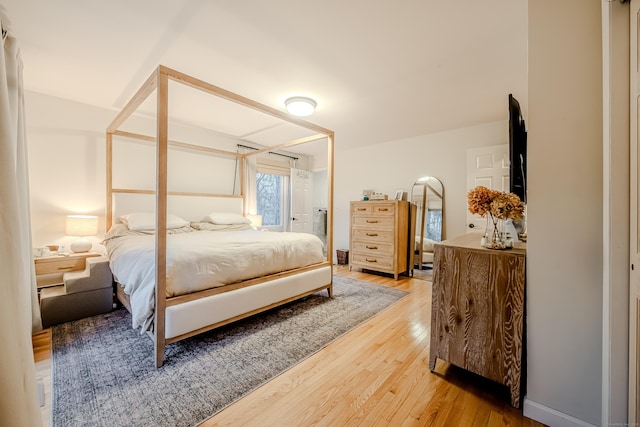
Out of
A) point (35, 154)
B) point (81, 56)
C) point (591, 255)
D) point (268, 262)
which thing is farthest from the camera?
point (35, 154)

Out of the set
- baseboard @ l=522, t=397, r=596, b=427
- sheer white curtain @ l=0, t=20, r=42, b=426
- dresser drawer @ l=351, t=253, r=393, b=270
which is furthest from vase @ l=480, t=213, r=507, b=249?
dresser drawer @ l=351, t=253, r=393, b=270

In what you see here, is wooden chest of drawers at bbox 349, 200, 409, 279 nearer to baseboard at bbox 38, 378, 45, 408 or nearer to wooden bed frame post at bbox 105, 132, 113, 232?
wooden bed frame post at bbox 105, 132, 113, 232

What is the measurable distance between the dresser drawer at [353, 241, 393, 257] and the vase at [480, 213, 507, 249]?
7.71 feet

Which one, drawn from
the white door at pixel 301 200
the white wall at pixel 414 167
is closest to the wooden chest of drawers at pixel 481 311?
the white wall at pixel 414 167

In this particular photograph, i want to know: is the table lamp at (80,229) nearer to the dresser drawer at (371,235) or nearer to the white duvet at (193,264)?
the white duvet at (193,264)

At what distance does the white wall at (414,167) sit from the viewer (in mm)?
3912

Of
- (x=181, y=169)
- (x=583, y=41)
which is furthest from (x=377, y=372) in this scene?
(x=181, y=169)

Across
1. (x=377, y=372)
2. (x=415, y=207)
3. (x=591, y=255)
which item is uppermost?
(x=415, y=207)

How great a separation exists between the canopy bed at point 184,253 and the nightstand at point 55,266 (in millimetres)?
295

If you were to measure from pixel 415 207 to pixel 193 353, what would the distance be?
3629 millimetres

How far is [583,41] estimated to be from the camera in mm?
1138

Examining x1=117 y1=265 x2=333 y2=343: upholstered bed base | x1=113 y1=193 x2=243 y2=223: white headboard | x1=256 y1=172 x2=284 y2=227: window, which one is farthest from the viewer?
x1=256 y1=172 x2=284 y2=227: window

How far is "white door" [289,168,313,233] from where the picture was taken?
5445mm

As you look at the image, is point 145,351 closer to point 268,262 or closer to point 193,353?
point 193,353
